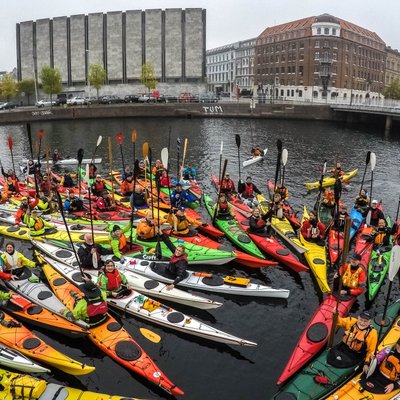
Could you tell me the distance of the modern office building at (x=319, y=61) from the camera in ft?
261

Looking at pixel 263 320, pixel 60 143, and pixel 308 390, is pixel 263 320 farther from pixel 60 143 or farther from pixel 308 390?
pixel 60 143

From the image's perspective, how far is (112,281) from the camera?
11367 millimetres

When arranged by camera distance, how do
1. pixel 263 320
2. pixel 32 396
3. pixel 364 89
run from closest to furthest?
pixel 32 396, pixel 263 320, pixel 364 89

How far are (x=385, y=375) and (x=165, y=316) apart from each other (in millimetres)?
5416

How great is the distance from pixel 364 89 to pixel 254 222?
84.0m

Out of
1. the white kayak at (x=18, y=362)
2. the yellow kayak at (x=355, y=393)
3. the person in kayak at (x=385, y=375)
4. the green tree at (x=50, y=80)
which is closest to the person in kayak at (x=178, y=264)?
the white kayak at (x=18, y=362)

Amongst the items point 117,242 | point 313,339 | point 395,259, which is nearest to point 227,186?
point 117,242

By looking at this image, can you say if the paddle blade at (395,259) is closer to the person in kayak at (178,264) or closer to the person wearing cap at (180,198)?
the person in kayak at (178,264)

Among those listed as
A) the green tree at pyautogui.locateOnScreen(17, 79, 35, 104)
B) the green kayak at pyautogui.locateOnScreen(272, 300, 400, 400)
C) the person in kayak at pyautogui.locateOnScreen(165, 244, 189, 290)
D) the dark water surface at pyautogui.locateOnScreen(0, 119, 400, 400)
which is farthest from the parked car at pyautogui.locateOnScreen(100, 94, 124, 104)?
the green kayak at pyautogui.locateOnScreen(272, 300, 400, 400)

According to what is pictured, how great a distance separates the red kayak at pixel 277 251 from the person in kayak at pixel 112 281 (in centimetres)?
563

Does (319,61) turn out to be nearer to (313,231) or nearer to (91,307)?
(313,231)

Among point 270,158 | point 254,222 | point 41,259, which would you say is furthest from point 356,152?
point 41,259

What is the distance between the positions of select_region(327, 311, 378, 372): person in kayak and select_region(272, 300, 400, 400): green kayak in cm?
13

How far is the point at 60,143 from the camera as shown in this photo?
41906 millimetres
